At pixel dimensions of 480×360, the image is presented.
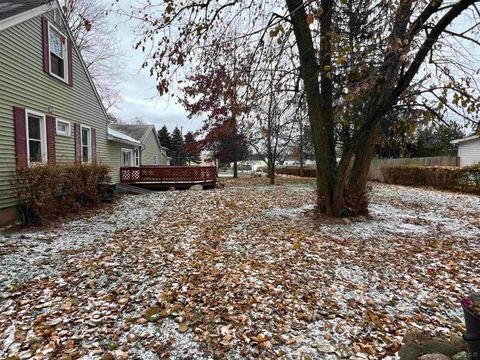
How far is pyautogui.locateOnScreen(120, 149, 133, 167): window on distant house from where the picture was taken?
1526 cm

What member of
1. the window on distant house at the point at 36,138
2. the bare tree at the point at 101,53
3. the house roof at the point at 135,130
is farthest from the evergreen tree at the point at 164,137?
the window on distant house at the point at 36,138

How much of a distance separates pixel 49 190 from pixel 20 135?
5.84ft

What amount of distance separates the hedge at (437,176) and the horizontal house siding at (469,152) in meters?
4.85

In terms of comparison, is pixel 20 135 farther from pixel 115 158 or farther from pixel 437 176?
pixel 437 176

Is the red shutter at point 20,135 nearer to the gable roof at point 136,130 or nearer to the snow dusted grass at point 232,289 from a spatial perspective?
the snow dusted grass at point 232,289

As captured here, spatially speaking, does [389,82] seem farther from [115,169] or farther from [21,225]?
[115,169]

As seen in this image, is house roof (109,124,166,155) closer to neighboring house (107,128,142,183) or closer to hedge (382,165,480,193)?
neighboring house (107,128,142,183)

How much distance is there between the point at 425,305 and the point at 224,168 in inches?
1809

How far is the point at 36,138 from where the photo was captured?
24.3 ft

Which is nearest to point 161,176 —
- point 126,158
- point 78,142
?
point 126,158

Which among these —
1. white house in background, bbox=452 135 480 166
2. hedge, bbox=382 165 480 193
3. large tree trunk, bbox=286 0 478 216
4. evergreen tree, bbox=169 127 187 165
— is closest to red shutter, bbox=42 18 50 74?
large tree trunk, bbox=286 0 478 216

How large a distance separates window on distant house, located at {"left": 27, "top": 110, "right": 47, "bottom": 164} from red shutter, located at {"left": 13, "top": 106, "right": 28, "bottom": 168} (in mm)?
237

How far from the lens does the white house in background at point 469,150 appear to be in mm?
16783

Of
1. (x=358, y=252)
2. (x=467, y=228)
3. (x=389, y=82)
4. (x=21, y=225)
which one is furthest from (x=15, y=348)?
(x=467, y=228)
